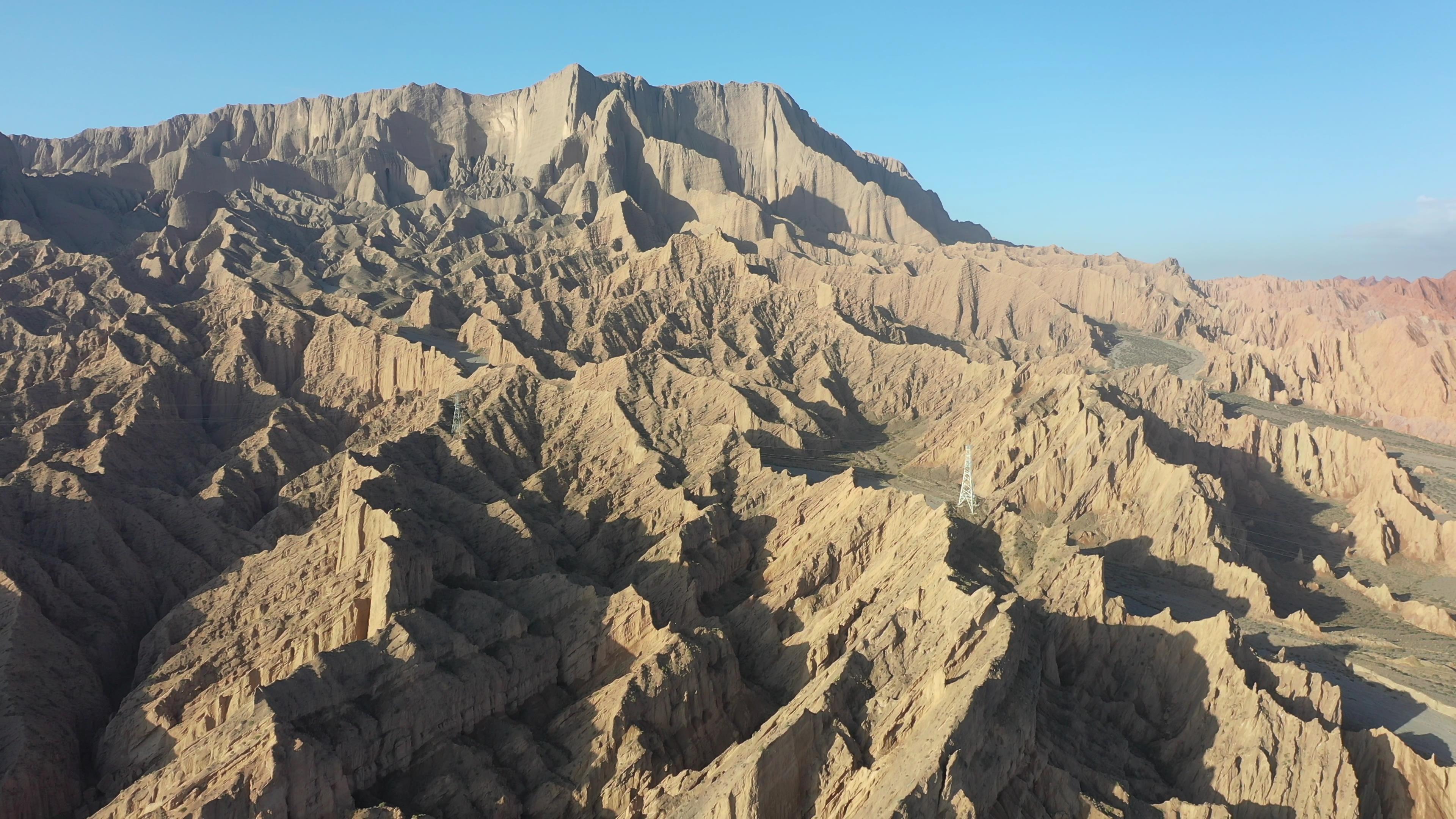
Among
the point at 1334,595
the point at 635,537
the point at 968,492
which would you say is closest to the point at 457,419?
the point at 635,537

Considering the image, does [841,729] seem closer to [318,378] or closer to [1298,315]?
[318,378]

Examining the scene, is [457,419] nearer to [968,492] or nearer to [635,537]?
[635,537]

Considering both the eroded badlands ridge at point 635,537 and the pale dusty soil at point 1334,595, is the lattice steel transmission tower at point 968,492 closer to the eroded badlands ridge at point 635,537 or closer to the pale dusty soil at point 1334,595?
the eroded badlands ridge at point 635,537

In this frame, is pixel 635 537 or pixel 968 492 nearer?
pixel 635 537

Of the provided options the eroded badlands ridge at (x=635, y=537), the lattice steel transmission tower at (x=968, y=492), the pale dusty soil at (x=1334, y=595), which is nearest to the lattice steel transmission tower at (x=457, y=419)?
the eroded badlands ridge at (x=635, y=537)

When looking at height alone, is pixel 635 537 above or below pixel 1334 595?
above
